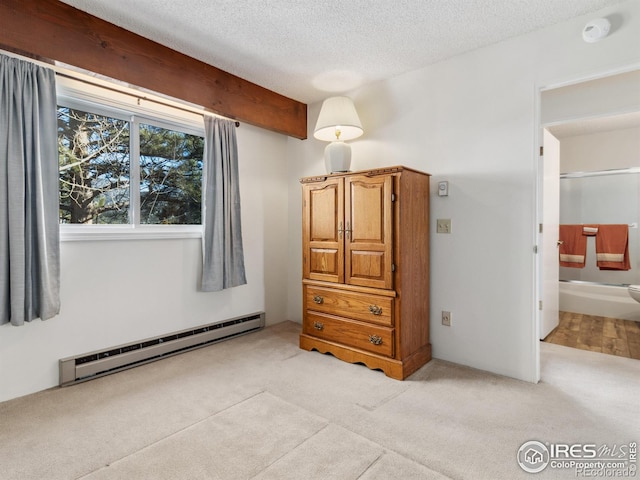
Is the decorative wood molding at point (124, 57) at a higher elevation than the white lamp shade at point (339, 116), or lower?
higher

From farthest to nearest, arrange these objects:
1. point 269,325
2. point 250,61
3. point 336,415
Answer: point 269,325, point 250,61, point 336,415

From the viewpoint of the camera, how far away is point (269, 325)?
3.92 m

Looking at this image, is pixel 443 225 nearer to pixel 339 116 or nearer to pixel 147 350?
pixel 339 116

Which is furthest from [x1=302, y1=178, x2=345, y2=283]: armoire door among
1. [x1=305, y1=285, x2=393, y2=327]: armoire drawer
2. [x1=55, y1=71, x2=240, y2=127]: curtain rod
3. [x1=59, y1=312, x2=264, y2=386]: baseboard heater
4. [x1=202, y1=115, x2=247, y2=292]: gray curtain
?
[x1=55, y1=71, x2=240, y2=127]: curtain rod

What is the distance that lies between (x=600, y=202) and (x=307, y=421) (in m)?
4.75

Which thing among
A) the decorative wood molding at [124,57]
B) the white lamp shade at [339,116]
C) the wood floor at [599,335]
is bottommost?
the wood floor at [599,335]

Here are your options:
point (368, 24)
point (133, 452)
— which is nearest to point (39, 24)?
point (368, 24)

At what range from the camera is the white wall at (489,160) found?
237 cm

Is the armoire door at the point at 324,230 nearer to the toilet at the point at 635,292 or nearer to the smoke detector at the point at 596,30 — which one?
the smoke detector at the point at 596,30

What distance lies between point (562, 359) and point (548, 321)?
0.75 m

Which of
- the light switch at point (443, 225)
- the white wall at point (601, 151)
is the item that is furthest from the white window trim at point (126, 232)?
the white wall at point (601, 151)

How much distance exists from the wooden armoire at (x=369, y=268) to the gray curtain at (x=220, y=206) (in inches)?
29.3

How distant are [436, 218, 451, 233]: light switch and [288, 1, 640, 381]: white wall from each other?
0.14 ft

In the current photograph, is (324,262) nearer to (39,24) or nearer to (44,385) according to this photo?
(44,385)
